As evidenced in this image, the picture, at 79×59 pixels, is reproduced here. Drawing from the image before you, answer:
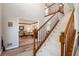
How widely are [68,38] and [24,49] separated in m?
0.61

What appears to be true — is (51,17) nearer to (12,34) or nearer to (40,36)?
(40,36)

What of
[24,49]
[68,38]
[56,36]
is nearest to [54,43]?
[56,36]

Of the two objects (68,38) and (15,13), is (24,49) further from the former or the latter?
(68,38)

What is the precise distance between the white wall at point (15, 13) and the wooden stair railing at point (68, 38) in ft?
1.18

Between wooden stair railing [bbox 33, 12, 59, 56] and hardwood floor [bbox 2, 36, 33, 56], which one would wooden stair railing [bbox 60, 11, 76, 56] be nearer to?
wooden stair railing [bbox 33, 12, 59, 56]

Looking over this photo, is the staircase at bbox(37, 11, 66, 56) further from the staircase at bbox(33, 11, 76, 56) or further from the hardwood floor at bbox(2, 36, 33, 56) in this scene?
the hardwood floor at bbox(2, 36, 33, 56)

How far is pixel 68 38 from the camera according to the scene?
1699 millimetres

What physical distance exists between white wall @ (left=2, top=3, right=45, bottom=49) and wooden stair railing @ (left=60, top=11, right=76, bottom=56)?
0.36 m

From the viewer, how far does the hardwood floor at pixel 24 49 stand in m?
1.77

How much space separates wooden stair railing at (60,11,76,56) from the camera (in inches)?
66.3

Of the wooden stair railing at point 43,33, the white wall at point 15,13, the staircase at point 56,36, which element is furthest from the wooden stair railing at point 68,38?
the white wall at point 15,13

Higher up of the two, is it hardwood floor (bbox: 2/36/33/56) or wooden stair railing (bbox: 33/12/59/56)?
wooden stair railing (bbox: 33/12/59/56)

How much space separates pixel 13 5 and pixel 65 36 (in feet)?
2.69

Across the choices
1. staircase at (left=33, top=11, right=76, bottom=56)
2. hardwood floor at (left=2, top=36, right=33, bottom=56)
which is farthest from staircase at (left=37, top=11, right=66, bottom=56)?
hardwood floor at (left=2, top=36, right=33, bottom=56)
